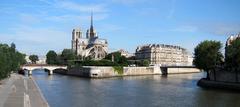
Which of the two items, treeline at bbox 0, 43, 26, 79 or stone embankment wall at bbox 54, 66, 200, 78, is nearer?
treeline at bbox 0, 43, 26, 79

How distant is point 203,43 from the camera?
61.6m

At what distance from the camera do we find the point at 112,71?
8969 cm

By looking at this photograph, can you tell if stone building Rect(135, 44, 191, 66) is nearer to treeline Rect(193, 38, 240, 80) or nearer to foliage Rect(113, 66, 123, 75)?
foliage Rect(113, 66, 123, 75)

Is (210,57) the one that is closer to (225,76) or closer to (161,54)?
(225,76)

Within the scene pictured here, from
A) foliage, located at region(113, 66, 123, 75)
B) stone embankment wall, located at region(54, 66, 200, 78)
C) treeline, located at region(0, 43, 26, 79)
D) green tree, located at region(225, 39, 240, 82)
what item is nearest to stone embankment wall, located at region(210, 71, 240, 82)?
green tree, located at region(225, 39, 240, 82)

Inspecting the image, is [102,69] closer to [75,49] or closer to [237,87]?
[237,87]

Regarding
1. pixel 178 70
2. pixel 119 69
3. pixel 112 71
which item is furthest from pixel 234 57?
pixel 178 70

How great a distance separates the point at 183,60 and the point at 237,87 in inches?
4862

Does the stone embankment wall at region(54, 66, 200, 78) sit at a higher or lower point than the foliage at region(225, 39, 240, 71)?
lower

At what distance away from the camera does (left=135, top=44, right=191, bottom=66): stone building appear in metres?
154

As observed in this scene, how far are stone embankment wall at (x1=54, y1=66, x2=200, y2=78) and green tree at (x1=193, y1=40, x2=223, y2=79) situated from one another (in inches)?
1099

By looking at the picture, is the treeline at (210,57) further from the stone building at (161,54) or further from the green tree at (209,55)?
the stone building at (161,54)

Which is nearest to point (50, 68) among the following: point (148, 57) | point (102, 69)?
point (102, 69)

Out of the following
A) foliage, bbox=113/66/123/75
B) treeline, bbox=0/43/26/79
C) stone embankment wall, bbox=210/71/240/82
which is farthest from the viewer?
foliage, bbox=113/66/123/75
